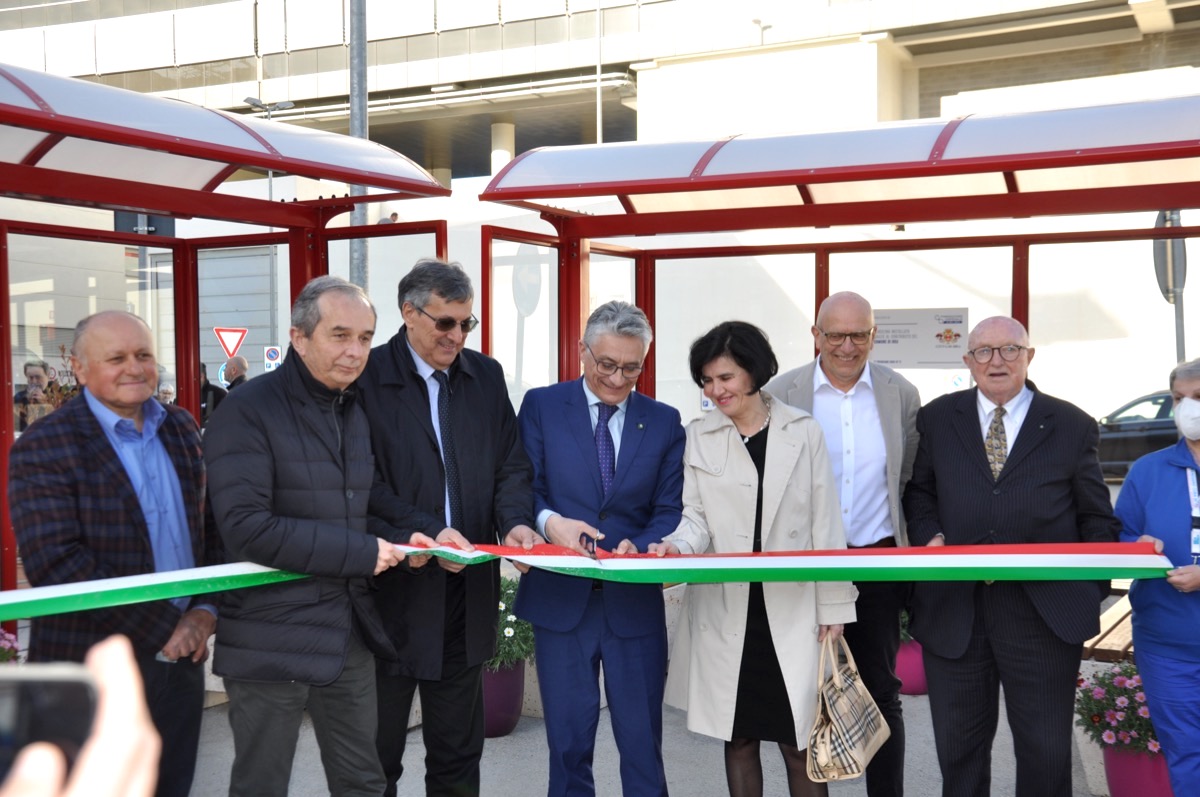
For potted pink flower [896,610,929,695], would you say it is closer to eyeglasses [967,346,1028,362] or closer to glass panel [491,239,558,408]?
glass panel [491,239,558,408]

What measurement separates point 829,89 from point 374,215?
9.19 meters

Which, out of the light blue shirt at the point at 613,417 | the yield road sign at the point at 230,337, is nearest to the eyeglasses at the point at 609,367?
the light blue shirt at the point at 613,417

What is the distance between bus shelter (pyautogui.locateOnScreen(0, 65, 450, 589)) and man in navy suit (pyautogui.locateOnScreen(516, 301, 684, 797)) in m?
Answer: 2.22

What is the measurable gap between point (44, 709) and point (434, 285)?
9.71 ft

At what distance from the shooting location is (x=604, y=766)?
5328 mm

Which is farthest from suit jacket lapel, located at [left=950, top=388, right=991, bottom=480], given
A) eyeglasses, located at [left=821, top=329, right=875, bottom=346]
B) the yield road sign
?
the yield road sign

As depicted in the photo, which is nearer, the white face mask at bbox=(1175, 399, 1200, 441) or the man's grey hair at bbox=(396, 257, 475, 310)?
the white face mask at bbox=(1175, 399, 1200, 441)

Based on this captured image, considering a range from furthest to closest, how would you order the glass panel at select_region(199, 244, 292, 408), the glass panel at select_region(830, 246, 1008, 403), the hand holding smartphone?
the glass panel at select_region(199, 244, 292, 408) → the glass panel at select_region(830, 246, 1008, 403) → the hand holding smartphone

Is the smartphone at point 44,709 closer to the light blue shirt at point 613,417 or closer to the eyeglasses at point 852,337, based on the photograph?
the light blue shirt at point 613,417

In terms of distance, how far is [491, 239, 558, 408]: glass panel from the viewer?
22.1 ft

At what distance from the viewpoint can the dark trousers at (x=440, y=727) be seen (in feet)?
12.6

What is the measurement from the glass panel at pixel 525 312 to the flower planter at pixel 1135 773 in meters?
3.52

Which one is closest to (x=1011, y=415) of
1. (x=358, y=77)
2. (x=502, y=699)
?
(x=502, y=699)

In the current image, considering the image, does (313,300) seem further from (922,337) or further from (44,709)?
(922,337)
